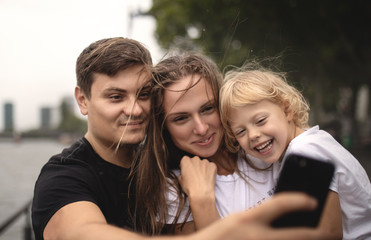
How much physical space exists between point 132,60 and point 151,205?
104cm

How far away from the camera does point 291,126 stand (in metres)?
2.35

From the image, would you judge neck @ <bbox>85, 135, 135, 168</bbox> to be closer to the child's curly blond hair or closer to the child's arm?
the child's curly blond hair

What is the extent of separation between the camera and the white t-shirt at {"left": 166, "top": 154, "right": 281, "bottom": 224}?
2184 mm

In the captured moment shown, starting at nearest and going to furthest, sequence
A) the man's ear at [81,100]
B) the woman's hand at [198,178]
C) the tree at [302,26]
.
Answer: the woman's hand at [198,178] < the man's ear at [81,100] < the tree at [302,26]

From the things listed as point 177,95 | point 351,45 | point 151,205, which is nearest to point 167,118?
point 177,95

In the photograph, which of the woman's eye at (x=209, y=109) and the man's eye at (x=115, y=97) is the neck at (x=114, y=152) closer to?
the man's eye at (x=115, y=97)

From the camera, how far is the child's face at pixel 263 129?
220 cm

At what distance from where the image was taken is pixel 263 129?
2.20m

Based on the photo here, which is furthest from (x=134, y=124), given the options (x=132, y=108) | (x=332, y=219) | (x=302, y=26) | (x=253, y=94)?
(x=302, y=26)

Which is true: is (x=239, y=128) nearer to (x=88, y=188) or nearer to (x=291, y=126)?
(x=291, y=126)

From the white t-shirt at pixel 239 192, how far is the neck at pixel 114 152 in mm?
553

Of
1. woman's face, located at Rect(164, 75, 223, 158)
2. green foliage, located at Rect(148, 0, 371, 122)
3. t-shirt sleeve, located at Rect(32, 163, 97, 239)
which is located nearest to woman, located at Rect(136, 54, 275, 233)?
woman's face, located at Rect(164, 75, 223, 158)

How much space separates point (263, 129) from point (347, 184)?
580 mm

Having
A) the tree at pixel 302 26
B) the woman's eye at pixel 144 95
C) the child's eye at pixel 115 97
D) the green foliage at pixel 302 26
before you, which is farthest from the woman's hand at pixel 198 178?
the green foliage at pixel 302 26
